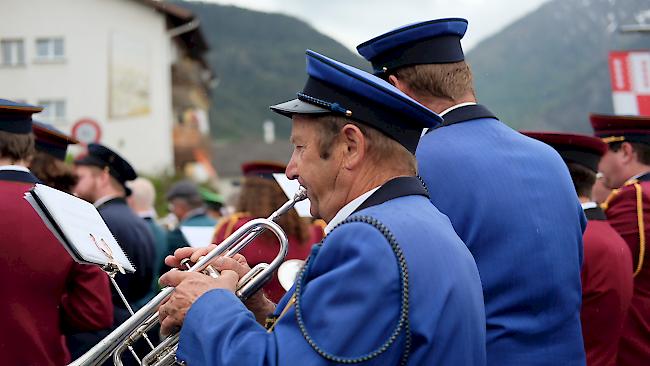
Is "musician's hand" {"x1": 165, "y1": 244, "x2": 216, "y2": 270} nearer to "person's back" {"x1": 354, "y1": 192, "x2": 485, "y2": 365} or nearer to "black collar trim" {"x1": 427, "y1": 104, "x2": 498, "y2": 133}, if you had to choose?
"person's back" {"x1": 354, "y1": 192, "x2": 485, "y2": 365}

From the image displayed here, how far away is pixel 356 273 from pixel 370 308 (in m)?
0.09

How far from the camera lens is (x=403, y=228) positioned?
230 cm

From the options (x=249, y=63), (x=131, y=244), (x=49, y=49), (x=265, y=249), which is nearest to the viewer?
(x=265, y=249)

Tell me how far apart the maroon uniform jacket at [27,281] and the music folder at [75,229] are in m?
1.02

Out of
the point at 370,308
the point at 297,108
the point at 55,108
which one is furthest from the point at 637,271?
the point at 55,108

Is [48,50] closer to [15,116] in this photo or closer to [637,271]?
[15,116]

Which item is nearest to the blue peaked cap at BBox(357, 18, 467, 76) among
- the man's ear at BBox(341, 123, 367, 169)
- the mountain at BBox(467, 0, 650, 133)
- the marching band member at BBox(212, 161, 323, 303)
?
the man's ear at BBox(341, 123, 367, 169)

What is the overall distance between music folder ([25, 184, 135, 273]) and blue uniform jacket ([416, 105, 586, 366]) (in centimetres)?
113

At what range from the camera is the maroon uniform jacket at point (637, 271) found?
4.65 m

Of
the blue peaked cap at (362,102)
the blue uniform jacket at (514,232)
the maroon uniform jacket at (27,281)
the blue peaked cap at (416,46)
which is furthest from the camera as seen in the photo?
the maroon uniform jacket at (27,281)

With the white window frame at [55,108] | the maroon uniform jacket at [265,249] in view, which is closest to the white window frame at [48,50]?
the white window frame at [55,108]

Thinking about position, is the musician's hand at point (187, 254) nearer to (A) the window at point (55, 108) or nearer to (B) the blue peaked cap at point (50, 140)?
(B) the blue peaked cap at point (50, 140)

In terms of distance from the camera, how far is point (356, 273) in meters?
2.21

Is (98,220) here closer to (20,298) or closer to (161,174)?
(20,298)
